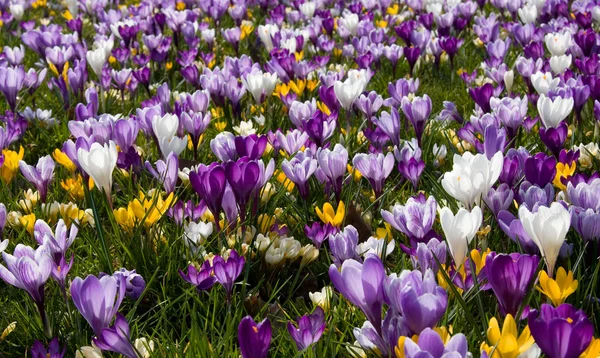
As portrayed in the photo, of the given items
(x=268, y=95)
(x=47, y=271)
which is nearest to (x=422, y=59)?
(x=268, y=95)

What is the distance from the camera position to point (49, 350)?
2.01m

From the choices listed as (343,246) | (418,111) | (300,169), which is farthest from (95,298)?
(418,111)

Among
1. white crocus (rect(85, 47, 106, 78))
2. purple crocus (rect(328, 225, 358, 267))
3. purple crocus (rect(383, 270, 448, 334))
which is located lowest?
white crocus (rect(85, 47, 106, 78))

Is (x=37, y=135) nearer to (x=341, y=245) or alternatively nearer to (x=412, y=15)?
(x=341, y=245)

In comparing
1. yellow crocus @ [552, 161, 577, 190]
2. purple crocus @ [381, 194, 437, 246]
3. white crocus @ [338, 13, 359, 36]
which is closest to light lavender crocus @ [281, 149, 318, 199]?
purple crocus @ [381, 194, 437, 246]

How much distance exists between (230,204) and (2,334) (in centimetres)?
82

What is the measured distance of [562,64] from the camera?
14.5ft

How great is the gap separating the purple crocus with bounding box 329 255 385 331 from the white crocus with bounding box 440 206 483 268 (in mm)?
394

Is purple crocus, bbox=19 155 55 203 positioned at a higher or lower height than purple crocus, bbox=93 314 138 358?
lower

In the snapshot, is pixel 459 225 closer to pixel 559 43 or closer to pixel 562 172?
pixel 562 172

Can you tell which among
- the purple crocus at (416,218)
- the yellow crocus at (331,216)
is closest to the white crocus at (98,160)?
the yellow crocus at (331,216)

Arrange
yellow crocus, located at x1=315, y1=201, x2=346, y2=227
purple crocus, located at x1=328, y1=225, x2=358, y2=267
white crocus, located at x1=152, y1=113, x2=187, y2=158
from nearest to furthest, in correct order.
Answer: purple crocus, located at x1=328, y1=225, x2=358, y2=267 < yellow crocus, located at x1=315, y1=201, x2=346, y2=227 < white crocus, located at x1=152, y1=113, x2=187, y2=158

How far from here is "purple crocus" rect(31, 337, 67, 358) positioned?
1.96 m

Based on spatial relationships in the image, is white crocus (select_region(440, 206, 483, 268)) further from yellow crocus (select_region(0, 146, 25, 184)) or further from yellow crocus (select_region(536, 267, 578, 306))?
yellow crocus (select_region(0, 146, 25, 184))
